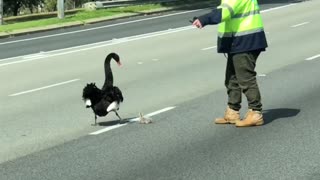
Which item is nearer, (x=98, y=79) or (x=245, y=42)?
(x=245, y=42)

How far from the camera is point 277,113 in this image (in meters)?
8.83

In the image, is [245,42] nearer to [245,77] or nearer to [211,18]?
Result: [245,77]

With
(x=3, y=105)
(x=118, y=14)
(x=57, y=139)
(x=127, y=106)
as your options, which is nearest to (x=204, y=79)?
(x=127, y=106)

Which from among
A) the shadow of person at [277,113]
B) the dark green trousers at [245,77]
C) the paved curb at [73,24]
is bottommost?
the paved curb at [73,24]

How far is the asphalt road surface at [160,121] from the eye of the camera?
6258mm

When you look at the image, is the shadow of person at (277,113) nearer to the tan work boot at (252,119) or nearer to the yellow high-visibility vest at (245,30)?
the tan work boot at (252,119)

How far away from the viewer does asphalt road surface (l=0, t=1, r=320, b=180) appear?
6258mm

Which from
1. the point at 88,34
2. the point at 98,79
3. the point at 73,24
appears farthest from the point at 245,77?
the point at 73,24

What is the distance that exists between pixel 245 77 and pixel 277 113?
4.26 feet

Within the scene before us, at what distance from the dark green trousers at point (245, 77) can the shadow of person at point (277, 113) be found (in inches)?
21.2

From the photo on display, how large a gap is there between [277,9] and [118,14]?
297 inches

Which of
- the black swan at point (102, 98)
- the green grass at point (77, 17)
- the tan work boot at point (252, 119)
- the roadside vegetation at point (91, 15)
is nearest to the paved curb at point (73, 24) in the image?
the roadside vegetation at point (91, 15)

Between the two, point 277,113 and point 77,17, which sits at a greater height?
point 277,113

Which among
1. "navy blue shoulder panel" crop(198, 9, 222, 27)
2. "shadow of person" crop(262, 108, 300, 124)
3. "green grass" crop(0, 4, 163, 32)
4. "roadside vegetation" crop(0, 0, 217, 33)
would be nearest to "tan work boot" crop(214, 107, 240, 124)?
"shadow of person" crop(262, 108, 300, 124)
